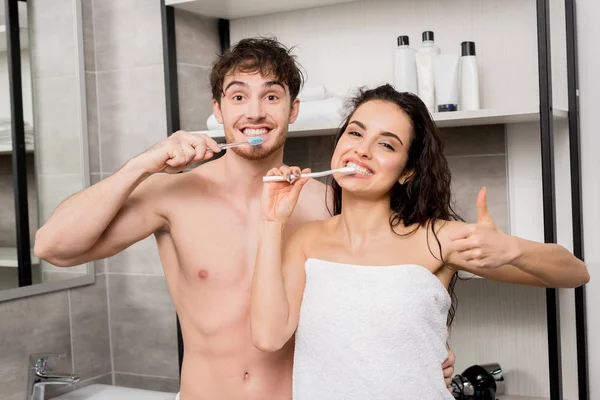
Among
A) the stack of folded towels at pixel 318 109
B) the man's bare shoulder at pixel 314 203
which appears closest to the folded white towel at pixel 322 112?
the stack of folded towels at pixel 318 109

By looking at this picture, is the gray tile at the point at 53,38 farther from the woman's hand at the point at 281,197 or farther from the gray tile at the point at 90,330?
the woman's hand at the point at 281,197

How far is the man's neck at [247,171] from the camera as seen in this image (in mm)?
1478

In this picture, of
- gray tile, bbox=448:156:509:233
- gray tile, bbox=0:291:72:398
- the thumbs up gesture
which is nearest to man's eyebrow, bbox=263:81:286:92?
the thumbs up gesture

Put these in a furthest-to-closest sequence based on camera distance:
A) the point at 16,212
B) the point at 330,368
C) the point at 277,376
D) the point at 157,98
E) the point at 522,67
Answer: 1. the point at 157,98
2. the point at 16,212
3. the point at 522,67
4. the point at 277,376
5. the point at 330,368

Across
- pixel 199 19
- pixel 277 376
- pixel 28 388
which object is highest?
pixel 199 19

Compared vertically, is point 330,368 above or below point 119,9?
below

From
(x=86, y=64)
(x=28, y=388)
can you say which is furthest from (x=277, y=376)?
(x=86, y=64)

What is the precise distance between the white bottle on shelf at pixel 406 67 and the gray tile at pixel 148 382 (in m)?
1.10

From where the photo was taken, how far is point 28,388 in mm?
1878

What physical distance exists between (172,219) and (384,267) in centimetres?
49

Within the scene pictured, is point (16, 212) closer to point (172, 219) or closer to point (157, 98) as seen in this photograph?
point (157, 98)

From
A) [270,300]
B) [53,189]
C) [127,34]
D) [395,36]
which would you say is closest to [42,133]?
[53,189]

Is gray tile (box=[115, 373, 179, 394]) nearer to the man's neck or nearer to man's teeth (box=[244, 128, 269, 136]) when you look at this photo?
the man's neck

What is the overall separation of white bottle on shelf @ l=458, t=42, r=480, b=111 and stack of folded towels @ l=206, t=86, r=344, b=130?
0.98ft
